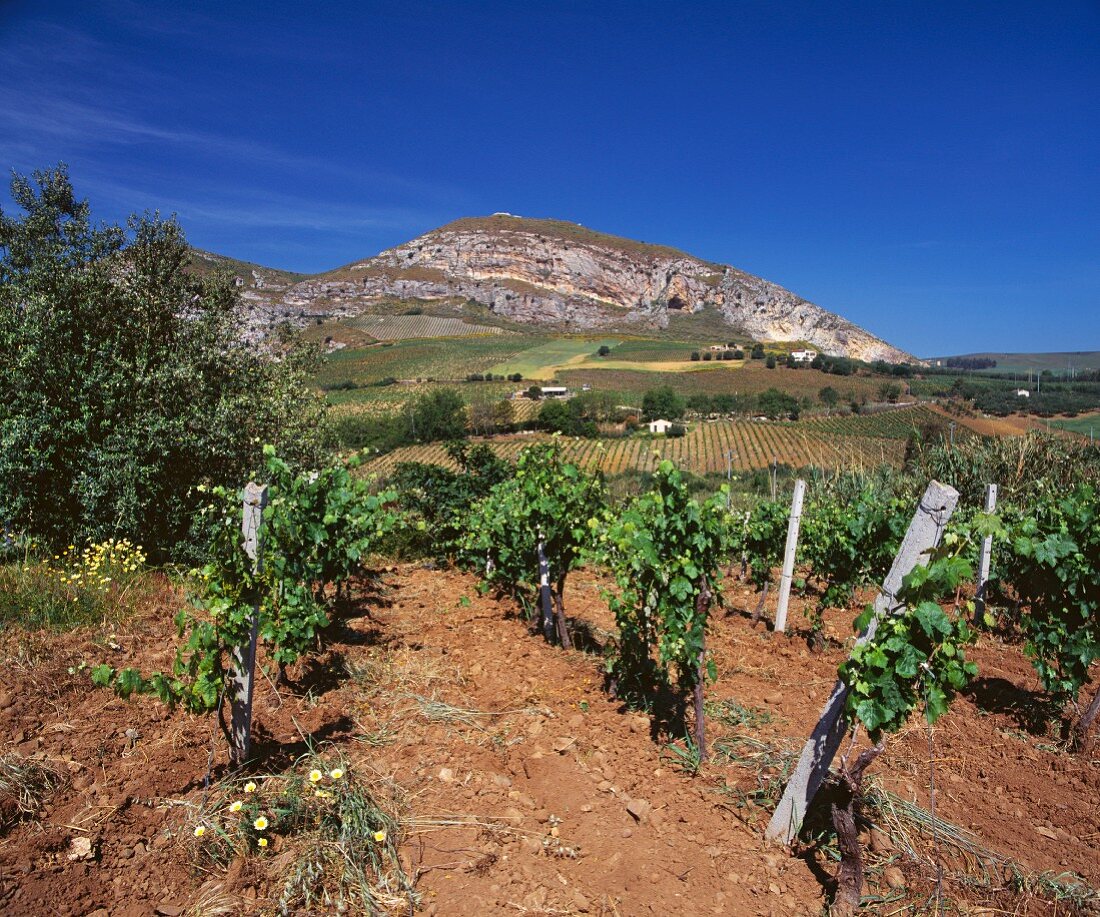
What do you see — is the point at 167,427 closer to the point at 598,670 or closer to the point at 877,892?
the point at 598,670

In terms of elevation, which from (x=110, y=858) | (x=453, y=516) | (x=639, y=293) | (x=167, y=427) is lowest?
(x=110, y=858)

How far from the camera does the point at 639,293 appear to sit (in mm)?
177500

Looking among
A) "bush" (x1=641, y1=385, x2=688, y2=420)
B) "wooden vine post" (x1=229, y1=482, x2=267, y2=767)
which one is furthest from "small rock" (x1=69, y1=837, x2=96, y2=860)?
"bush" (x1=641, y1=385, x2=688, y2=420)

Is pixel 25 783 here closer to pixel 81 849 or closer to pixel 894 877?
pixel 81 849

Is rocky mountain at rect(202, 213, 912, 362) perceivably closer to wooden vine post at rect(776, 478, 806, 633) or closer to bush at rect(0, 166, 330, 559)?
bush at rect(0, 166, 330, 559)

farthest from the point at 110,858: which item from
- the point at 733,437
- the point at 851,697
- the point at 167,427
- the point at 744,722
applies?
the point at 733,437

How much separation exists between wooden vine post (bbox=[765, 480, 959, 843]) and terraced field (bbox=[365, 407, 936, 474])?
119 feet

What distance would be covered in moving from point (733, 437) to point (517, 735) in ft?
173

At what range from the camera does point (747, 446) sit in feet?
164

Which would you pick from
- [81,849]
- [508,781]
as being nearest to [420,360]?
[508,781]

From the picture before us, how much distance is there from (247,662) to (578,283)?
178m

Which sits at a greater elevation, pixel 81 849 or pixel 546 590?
pixel 546 590

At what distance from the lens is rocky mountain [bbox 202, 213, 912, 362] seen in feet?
484

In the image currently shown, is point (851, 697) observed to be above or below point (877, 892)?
above
